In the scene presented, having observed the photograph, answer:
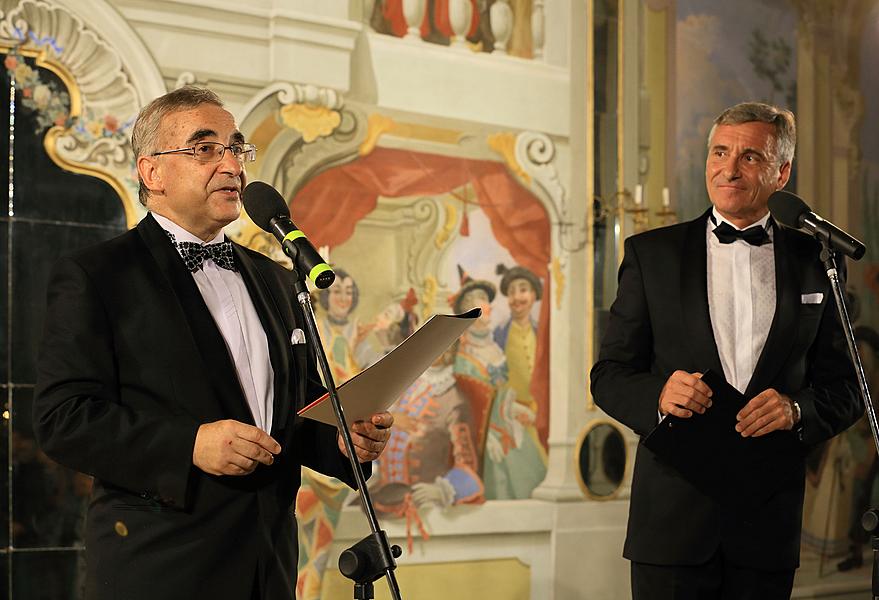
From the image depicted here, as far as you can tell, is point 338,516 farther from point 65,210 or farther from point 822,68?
point 822,68

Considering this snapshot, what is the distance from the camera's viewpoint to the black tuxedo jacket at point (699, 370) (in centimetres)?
278

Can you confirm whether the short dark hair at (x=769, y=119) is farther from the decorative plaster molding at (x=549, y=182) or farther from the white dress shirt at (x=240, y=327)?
the decorative plaster molding at (x=549, y=182)

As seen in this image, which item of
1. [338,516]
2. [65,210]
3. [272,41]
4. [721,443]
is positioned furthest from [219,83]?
[721,443]

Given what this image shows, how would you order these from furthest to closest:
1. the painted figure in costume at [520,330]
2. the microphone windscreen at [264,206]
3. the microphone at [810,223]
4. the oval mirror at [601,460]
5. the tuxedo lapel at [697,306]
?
the oval mirror at [601,460] → the painted figure in costume at [520,330] → the tuxedo lapel at [697,306] → the microphone at [810,223] → the microphone windscreen at [264,206]

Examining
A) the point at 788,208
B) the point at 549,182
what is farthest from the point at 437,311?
the point at 788,208

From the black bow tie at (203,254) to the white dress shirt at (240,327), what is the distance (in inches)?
0.4

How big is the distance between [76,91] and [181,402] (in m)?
2.46

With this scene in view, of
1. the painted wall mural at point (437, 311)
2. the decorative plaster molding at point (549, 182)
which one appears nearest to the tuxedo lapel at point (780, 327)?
the painted wall mural at point (437, 311)

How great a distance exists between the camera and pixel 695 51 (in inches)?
238

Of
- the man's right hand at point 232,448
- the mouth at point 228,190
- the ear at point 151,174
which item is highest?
the ear at point 151,174

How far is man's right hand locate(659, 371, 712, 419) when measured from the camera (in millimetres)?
2650

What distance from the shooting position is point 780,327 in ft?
9.55

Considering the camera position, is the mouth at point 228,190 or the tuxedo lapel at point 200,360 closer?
the tuxedo lapel at point 200,360

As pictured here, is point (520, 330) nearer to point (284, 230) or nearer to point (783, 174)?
point (783, 174)
